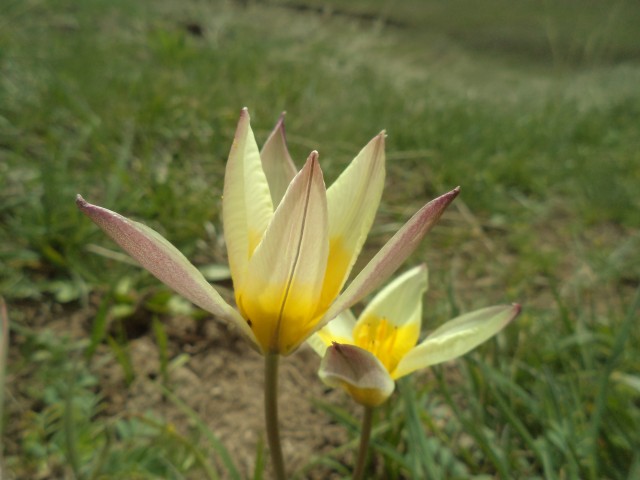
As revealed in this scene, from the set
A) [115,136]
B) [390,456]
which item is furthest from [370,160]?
[115,136]

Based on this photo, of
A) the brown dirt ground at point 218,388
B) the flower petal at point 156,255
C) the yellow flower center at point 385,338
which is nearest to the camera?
the flower petal at point 156,255

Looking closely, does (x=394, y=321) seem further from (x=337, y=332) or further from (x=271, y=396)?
(x=271, y=396)

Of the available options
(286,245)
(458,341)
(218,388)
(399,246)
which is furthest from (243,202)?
(218,388)

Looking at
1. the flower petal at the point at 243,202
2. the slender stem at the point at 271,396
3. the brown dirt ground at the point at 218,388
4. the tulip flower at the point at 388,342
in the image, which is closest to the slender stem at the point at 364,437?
the tulip flower at the point at 388,342

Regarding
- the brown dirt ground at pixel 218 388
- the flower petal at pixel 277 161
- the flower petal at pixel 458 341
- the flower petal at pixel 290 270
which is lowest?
the brown dirt ground at pixel 218 388

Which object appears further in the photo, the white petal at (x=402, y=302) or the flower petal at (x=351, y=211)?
the white petal at (x=402, y=302)

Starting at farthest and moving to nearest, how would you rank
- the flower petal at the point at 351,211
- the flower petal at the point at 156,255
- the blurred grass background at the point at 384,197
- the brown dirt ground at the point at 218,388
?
1. the brown dirt ground at the point at 218,388
2. the blurred grass background at the point at 384,197
3. the flower petal at the point at 351,211
4. the flower petal at the point at 156,255

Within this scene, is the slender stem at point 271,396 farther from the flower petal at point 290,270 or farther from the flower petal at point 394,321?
the flower petal at point 394,321
